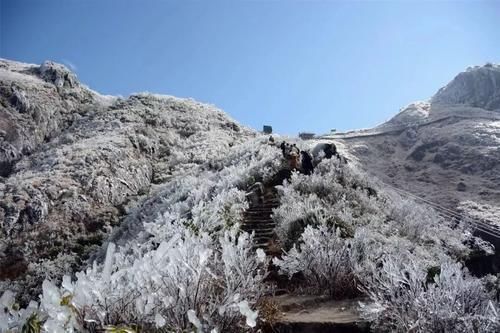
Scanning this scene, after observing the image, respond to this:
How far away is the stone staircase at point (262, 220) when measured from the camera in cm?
1101

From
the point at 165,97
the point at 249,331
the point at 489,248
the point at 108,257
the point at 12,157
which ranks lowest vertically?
the point at 489,248

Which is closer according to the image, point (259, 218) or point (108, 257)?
point (108, 257)

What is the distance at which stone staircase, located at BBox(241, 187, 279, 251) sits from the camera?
36.1ft

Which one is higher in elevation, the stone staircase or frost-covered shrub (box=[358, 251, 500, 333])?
the stone staircase

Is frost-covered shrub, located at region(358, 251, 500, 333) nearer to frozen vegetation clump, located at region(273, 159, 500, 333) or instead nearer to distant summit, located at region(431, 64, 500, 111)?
frozen vegetation clump, located at region(273, 159, 500, 333)

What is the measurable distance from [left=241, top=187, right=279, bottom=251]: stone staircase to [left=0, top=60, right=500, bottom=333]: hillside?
0.07m

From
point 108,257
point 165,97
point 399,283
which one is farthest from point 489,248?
point 165,97

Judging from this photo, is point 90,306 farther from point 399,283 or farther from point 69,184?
point 69,184

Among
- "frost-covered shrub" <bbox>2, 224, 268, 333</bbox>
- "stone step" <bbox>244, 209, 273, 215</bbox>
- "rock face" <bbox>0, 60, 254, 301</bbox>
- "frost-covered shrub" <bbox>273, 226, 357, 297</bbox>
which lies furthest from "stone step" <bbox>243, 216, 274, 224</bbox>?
"frost-covered shrub" <bbox>2, 224, 268, 333</bbox>

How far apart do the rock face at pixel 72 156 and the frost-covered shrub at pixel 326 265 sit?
355 inches

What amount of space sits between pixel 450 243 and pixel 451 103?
6883 cm

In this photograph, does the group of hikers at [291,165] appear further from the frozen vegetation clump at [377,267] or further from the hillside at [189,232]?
the frozen vegetation clump at [377,267]

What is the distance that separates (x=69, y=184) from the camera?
20625mm

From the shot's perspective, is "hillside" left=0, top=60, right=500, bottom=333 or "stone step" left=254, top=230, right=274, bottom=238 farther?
"stone step" left=254, top=230, right=274, bottom=238
